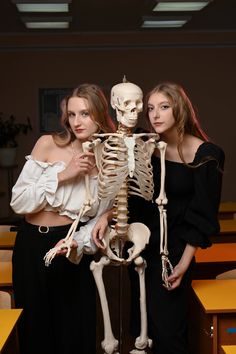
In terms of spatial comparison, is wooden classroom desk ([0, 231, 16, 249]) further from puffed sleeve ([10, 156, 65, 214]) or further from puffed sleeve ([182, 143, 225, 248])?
puffed sleeve ([182, 143, 225, 248])

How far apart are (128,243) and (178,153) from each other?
48 cm

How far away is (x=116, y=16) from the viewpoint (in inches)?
272

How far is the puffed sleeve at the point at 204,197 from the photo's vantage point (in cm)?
230

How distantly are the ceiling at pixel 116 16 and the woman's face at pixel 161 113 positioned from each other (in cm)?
349

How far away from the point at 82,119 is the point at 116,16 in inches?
196

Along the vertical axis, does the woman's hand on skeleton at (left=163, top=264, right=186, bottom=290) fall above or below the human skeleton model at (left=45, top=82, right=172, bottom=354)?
below

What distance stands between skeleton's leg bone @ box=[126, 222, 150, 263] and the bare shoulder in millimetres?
502

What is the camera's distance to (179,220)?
2436 millimetres

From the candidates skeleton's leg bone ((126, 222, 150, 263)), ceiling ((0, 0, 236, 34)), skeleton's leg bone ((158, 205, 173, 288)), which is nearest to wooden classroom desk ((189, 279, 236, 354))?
skeleton's leg bone ((158, 205, 173, 288))

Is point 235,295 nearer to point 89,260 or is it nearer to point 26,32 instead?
point 89,260

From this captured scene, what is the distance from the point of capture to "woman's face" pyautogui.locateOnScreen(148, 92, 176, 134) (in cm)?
230

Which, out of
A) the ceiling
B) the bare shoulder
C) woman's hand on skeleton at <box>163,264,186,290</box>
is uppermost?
the ceiling

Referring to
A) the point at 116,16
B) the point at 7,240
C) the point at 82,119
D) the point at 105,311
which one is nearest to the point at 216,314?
the point at 105,311

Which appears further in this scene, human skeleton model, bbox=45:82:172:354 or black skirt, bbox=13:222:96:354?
black skirt, bbox=13:222:96:354
